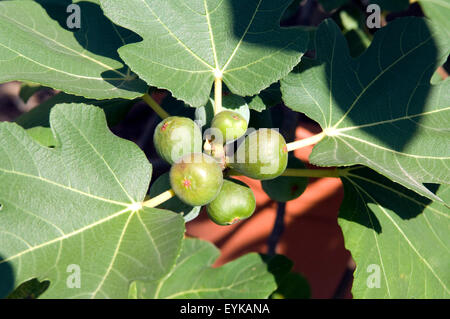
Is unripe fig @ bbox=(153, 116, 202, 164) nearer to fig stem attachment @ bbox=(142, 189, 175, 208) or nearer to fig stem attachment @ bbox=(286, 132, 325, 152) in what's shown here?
fig stem attachment @ bbox=(142, 189, 175, 208)

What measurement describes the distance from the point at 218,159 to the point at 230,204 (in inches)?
4.4

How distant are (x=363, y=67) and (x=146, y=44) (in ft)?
1.93

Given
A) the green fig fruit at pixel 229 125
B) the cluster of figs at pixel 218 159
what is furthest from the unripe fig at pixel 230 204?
the green fig fruit at pixel 229 125

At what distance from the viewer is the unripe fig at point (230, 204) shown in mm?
980

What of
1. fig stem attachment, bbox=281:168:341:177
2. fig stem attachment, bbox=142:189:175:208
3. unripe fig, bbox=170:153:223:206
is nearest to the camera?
unripe fig, bbox=170:153:223:206

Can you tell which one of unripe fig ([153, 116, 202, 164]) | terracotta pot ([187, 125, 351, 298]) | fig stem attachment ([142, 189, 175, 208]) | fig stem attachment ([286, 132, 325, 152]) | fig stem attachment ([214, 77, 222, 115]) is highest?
fig stem attachment ([214, 77, 222, 115])

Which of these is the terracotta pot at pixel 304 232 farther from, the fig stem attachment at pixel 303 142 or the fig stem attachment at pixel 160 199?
the fig stem attachment at pixel 160 199

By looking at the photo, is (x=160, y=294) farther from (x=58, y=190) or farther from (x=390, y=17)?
(x=390, y=17)

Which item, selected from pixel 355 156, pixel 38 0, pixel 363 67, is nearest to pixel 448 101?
pixel 363 67

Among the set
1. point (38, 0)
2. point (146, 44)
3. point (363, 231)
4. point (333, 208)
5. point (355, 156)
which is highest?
point (38, 0)

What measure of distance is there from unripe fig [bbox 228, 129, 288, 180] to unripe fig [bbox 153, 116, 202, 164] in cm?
11

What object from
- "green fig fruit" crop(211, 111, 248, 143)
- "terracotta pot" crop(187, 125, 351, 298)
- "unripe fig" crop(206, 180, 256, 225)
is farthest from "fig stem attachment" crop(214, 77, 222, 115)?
"terracotta pot" crop(187, 125, 351, 298)

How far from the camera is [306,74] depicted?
1.15m

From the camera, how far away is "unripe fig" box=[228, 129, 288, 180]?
921 mm
